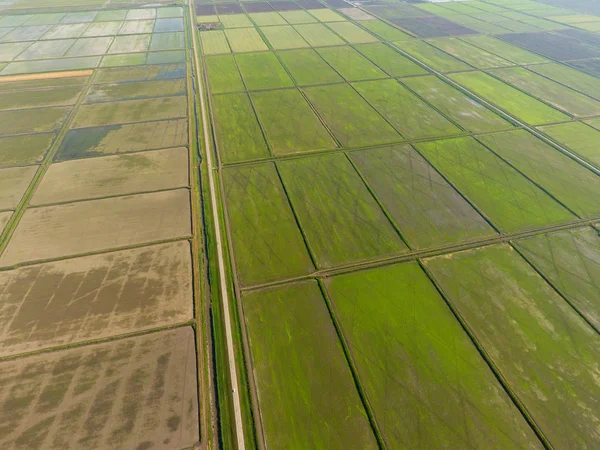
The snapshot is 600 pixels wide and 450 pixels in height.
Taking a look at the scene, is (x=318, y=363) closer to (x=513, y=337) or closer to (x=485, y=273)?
(x=513, y=337)

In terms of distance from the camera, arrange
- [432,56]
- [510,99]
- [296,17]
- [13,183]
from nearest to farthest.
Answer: [13,183], [510,99], [432,56], [296,17]

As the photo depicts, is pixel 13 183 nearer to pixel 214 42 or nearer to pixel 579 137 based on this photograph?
pixel 214 42

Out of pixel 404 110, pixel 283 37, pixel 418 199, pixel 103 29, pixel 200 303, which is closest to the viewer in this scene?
pixel 200 303

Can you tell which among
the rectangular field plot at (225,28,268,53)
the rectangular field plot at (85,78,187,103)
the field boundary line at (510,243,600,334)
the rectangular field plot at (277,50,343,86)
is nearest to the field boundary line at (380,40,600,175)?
the rectangular field plot at (277,50,343,86)

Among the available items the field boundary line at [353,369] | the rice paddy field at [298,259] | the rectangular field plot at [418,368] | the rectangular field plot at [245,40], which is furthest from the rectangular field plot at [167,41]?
the rectangular field plot at [418,368]

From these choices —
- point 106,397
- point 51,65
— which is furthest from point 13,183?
point 51,65

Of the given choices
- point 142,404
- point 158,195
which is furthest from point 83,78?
point 142,404
